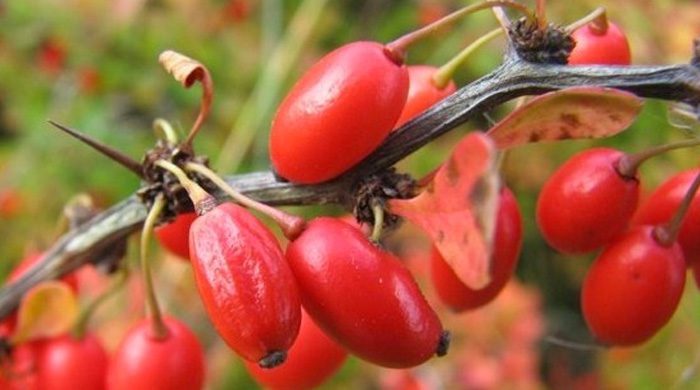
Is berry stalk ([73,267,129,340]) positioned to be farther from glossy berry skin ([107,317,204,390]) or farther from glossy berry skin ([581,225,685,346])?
glossy berry skin ([581,225,685,346])

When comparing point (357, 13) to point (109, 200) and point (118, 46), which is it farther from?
point (109, 200)

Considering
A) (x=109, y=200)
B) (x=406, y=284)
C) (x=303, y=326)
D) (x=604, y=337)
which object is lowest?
(x=109, y=200)

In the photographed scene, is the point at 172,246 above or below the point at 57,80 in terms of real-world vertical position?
above

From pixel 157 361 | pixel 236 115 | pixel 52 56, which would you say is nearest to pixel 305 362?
pixel 157 361

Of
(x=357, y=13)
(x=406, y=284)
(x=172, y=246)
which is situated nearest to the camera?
(x=406, y=284)

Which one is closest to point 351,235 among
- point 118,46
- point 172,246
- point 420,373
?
point 172,246

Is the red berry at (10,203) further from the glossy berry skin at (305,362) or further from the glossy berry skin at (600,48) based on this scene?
the glossy berry skin at (600,48)
